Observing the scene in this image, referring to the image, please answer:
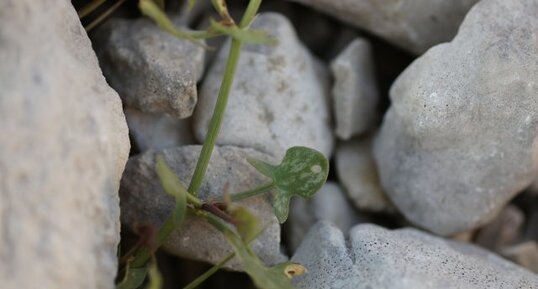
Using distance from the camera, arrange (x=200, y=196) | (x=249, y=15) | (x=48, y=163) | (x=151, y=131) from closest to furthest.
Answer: (x=48, y=163)
(x=249, y=15)
(x=200, y=196)
(x=151, y=131)

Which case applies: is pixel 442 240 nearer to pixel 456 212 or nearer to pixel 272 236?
pixel 456 212

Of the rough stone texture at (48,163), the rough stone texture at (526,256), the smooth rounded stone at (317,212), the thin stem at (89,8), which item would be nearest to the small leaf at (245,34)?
the rough stone texture at (48,163)

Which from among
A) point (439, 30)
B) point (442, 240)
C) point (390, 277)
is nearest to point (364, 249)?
point (390, 277)

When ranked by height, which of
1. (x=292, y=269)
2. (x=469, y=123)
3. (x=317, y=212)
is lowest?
(x=317, y=212)

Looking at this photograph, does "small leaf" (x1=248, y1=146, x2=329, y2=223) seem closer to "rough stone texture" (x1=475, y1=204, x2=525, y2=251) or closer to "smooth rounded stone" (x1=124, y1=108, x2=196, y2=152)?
"smooth rounded stone" (x1=124, y1=108, x2=196, y2=152)

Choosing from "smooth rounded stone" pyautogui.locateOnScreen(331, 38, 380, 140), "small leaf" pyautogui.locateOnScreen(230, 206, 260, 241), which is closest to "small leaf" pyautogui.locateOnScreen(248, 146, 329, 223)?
"small leaf" pyautogui.locateOnScreen(230, 206, 260, 241)

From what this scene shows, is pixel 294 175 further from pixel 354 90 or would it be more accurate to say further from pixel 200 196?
pixel 354 90

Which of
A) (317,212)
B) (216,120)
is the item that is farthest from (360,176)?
(216,120)
